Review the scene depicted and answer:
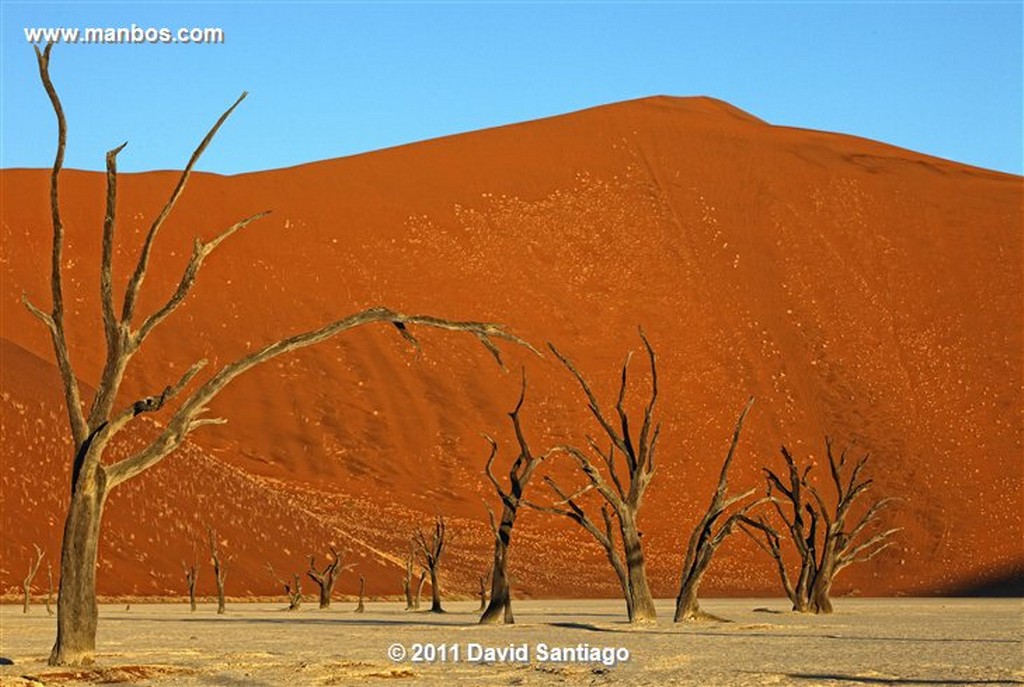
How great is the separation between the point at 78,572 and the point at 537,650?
705cm

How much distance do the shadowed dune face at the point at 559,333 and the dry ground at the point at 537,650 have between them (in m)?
34.2

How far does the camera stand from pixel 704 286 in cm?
9862

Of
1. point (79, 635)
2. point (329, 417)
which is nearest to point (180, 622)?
point (79, 635)

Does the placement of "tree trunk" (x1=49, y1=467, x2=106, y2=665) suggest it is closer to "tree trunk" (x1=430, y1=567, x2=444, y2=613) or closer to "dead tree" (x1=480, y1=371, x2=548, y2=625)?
"dead tree" (x1=480, y1=371, x2=548, y2=625)

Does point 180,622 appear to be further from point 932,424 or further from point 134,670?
point 932,424

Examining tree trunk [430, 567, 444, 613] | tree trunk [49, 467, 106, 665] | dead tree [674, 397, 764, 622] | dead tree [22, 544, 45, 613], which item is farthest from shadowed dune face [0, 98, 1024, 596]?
tree trunk [49, 467, 106, 665]

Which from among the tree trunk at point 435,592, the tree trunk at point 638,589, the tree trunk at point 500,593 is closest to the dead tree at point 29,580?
the tree trunk at point 435,592

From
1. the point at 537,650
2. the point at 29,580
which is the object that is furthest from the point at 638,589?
the point at 29,580

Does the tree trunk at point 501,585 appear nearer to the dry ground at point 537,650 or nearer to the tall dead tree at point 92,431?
the dry ground at point 537,650

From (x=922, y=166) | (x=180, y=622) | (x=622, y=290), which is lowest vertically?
(x=180, y=622)

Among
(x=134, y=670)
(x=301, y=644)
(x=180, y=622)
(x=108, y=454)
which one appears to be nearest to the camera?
(x=134, y=670)

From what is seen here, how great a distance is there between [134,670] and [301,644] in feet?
24.9

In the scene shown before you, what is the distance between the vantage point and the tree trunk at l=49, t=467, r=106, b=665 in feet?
57.9

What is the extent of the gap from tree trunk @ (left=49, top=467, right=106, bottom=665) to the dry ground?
1.13ft
